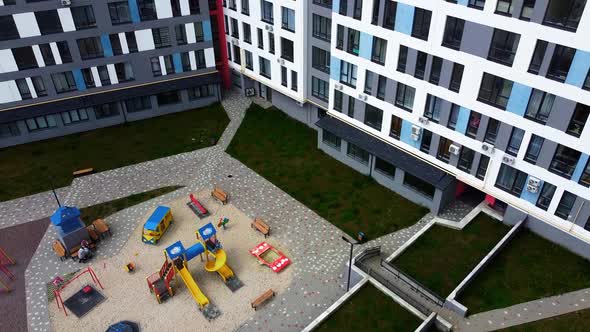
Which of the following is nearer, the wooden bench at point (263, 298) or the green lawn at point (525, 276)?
the green lawn at point (525, 276)

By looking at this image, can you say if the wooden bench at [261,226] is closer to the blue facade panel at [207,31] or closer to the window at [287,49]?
the window at [287,49]

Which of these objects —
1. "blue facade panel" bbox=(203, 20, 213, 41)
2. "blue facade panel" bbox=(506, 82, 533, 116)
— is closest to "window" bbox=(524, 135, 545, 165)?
"blue facade panel" bbox=(506, 82, 533, 116)

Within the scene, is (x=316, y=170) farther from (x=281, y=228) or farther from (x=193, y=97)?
(x=193, y=97)

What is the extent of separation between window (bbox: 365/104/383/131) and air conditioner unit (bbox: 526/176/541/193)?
13.6 metres

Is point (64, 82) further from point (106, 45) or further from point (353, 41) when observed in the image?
point (353, 41)

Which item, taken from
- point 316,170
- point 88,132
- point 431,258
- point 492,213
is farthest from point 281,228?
point 88,132

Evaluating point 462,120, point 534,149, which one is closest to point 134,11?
point 462,120

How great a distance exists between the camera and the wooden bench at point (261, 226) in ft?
121

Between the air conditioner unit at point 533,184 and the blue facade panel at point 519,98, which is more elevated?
the blue facade panel at point 519,98

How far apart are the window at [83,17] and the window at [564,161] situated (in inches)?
1793

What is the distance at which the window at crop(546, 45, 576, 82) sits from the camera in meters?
27.4

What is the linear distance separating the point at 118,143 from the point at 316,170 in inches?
908

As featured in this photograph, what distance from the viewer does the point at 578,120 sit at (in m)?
28.8

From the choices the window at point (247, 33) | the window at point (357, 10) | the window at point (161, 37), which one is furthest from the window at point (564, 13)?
the window at point (161, 37)
